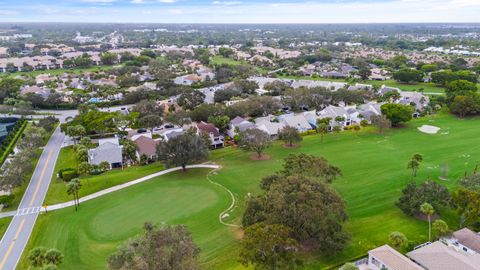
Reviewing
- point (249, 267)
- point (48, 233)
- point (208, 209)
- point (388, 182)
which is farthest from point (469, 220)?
point (48, 233)

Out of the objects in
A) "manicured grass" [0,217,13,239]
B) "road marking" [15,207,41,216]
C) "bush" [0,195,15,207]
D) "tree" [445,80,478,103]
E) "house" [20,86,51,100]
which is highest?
"tree" [445,80,478,103]

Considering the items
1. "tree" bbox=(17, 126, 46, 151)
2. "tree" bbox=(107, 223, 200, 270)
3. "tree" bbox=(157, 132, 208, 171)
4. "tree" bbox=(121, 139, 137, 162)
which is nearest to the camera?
"tree" bbox=(107, 223, 200, 270)

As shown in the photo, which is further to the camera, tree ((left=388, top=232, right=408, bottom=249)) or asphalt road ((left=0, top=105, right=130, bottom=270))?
asphalt road ((left=0, top=105, right=130, bottom=270))

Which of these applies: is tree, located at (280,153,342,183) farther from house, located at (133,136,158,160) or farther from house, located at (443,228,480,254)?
house, located at (133,136,158,160)

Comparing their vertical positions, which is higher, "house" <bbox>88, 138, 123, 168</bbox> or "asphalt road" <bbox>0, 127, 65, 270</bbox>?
"house" <bbox>88, 138, 123, 168</bbox>

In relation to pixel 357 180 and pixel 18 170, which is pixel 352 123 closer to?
pixel 357 180

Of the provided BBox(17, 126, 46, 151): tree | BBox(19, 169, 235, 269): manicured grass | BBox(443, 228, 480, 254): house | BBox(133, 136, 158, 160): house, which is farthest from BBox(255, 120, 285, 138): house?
BBox(17, 126, 46, 151): tree

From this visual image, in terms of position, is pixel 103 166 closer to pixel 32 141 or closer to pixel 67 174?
pixel 67 174
